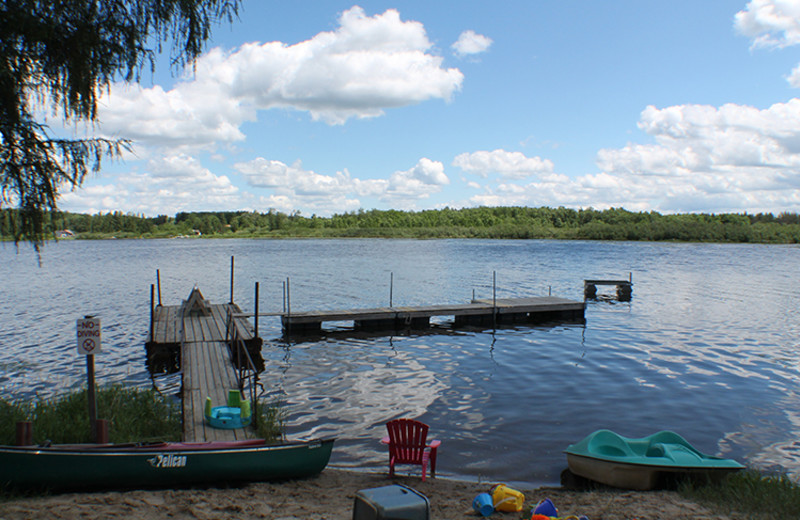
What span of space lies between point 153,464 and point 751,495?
27.4 feet

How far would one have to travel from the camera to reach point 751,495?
7867 millimetres

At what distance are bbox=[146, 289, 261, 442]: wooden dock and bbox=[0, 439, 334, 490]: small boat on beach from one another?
125 cm

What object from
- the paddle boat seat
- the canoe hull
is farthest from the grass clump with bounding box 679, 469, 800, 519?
the paddle boat seat

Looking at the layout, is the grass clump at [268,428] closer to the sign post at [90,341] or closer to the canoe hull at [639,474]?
the sign post at [90,341]

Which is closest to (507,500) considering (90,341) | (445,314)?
(90,341)

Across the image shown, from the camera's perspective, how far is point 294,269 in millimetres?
55719

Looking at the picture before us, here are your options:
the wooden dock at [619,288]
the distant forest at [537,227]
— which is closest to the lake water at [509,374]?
the wooden dock at [619,288]

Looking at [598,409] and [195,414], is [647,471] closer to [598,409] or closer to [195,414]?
[598,409]

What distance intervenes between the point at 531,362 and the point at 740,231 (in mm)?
142913

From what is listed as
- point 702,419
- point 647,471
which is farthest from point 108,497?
point 702,419

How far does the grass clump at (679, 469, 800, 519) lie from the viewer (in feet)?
23.8

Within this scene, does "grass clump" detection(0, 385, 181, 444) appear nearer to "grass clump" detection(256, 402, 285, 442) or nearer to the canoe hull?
"grass clump" detection(256, 402, 285, 442)

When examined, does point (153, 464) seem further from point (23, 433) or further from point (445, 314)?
point (445, 314)

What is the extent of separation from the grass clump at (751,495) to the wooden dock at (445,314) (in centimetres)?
1611
